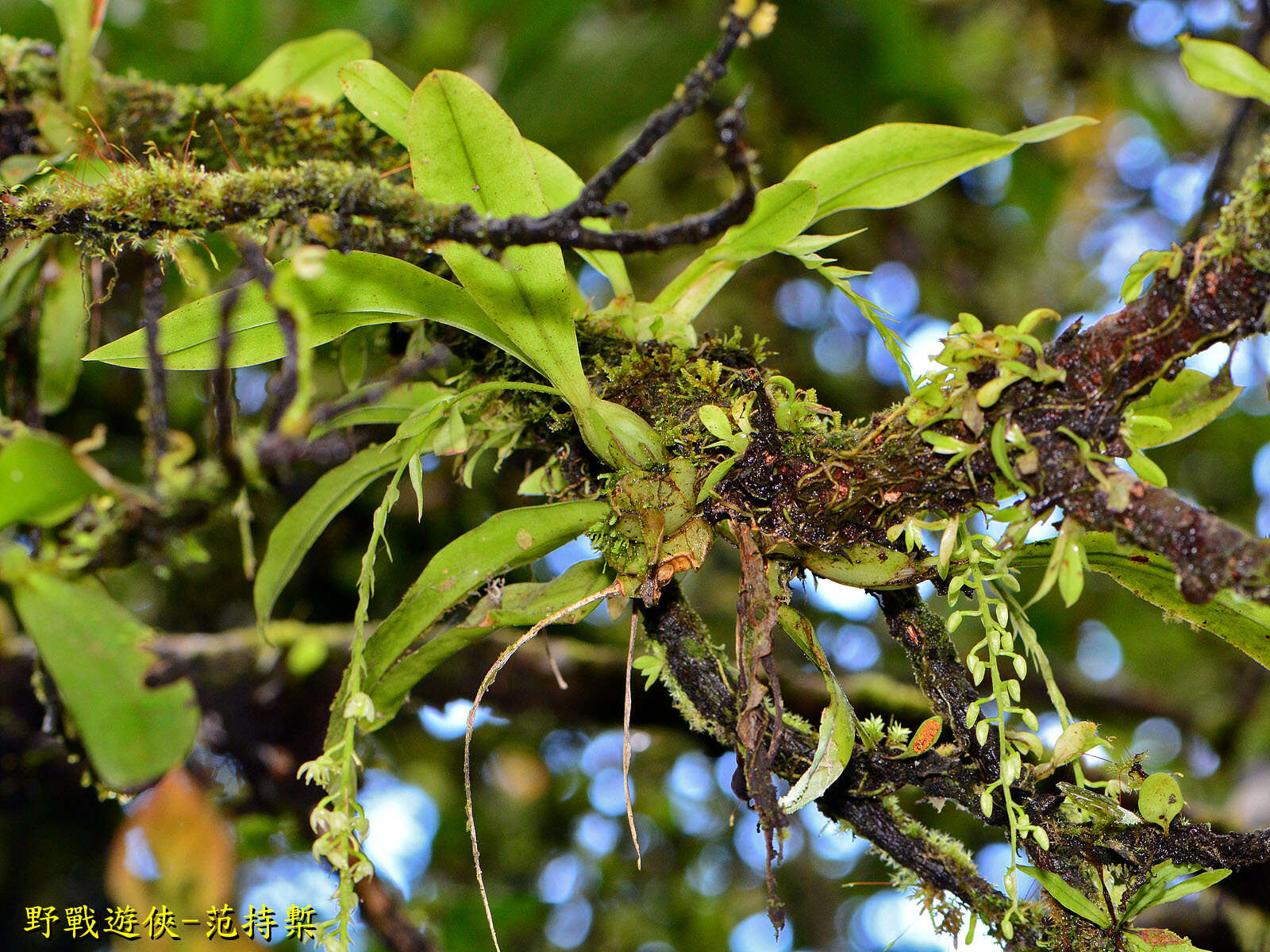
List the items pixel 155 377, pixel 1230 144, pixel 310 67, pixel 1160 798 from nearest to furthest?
1. pixel 155 377
2. pixel 1160 798
3. pixel 310 67
4. pixel 1230 144

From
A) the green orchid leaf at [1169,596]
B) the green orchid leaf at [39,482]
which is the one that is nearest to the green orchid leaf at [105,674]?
the green orchid leaf at [39,482]

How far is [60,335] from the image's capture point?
1104 mm

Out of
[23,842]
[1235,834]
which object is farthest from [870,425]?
[23,842]

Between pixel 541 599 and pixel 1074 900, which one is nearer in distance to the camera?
pixel 1074 900

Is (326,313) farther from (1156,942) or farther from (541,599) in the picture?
(1156,942)

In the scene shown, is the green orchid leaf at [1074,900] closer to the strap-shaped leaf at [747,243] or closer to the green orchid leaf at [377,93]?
the strap-shaped leaf at [747,243]

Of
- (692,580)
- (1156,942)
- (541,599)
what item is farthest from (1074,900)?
(692,580)

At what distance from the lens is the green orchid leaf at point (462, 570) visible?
30.6 inches

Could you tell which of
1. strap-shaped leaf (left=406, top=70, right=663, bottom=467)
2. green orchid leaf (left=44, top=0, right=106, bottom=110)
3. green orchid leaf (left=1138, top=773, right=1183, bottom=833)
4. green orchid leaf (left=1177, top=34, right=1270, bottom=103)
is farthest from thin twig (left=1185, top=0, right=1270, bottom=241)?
green orchid leaf (left=44, top=0, right=106, bottom=110)

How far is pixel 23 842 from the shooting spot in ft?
5.96

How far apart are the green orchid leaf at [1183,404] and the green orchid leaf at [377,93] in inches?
27.2

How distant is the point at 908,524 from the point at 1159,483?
0.19 metres

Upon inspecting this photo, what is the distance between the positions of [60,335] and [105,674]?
0.60 meters

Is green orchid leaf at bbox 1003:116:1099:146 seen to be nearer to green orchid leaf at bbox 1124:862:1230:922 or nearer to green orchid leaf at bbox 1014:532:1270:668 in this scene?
green orchid leaf at bbox 1014:532:1270:668
